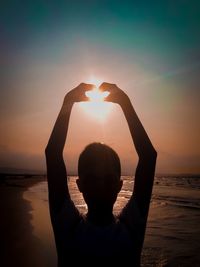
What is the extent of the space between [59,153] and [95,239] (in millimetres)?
582

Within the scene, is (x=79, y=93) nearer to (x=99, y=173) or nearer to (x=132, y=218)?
(x=99, y=173)

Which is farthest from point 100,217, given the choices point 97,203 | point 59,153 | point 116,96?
point 116,96

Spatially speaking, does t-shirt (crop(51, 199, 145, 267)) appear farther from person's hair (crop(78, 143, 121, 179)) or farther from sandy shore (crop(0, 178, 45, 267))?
sandy shore (crop(0, 178, 45, 267))

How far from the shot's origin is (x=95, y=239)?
182 cm

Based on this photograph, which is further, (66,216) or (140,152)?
(140,152)

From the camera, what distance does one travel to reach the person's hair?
1.89m

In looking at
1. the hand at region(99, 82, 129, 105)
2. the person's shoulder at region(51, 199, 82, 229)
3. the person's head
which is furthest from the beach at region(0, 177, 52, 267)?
the hand at region(99, 82, 129, 105)

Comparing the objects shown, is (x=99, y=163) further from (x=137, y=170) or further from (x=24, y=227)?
(x=24, y=227)

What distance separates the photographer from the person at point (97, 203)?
1817 mm

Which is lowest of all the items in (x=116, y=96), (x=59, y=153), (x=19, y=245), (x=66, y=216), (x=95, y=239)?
(x=19, y=245)

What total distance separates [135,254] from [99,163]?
57 cm

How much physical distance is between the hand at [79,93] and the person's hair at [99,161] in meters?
0.35

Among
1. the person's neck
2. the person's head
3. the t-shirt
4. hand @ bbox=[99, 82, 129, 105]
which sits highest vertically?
hand @ bbox=[99, 82, 129, 105]

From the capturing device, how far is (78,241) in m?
1.83
